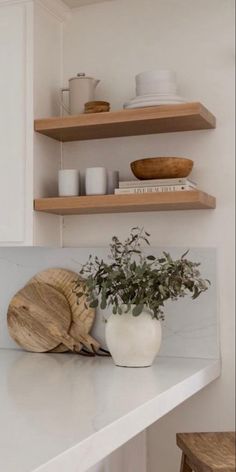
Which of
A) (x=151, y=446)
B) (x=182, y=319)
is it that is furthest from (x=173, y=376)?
(x=151, y=446)

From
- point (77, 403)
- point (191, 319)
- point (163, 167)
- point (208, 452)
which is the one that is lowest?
point (208, 452)

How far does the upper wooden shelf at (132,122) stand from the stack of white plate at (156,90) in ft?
0.12

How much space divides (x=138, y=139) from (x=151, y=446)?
3.90 ft

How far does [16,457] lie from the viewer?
1184 mm

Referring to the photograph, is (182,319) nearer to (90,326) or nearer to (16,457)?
(90,326)

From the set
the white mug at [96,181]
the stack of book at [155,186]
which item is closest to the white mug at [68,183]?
the white mug at [96,181]

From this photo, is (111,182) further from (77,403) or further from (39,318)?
(77,403)

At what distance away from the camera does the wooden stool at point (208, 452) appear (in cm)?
190

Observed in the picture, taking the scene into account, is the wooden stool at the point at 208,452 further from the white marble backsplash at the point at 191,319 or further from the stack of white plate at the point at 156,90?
the stack of white plate at the point at 156,90

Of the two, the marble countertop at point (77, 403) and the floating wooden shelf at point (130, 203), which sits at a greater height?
the floating wooden shelf at point (130, 203)

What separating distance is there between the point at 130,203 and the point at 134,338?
47 cm

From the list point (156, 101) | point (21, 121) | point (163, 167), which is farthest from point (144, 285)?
point (21, 121)

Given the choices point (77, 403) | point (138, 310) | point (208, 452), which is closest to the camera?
point (77, 403)

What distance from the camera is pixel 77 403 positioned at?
1659 millimetres
